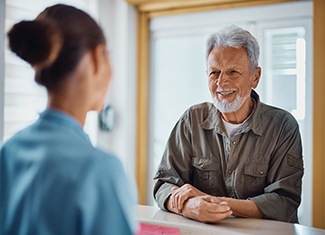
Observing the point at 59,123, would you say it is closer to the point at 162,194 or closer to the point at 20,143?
the point at 20,143

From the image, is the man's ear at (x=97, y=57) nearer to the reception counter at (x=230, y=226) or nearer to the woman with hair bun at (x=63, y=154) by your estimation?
the woman with hair bun at (x=63, y=154)

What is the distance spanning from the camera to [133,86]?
3.27 metres

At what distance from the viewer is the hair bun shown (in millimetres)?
748

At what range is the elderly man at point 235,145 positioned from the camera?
5.29 ft

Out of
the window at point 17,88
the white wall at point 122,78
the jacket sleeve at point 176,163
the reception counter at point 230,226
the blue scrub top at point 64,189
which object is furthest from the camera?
the white wall at point 122,78

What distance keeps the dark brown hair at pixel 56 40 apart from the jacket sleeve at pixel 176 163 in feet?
3.08

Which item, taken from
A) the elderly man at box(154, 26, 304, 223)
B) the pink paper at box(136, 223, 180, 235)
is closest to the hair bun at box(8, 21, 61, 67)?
the pink paper at box(136, 223, 180, 235)

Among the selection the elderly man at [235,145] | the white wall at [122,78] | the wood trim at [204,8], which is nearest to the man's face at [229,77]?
the elderly man at [235,145]

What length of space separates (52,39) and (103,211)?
0.30 m

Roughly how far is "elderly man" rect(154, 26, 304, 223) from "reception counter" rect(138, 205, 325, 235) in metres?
0.13

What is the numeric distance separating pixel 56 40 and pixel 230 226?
852 millimetres

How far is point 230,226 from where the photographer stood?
135 centimetres

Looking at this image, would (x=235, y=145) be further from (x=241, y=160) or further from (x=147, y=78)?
(x=147, y=78)

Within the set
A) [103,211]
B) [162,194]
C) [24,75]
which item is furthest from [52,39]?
[24,75]
